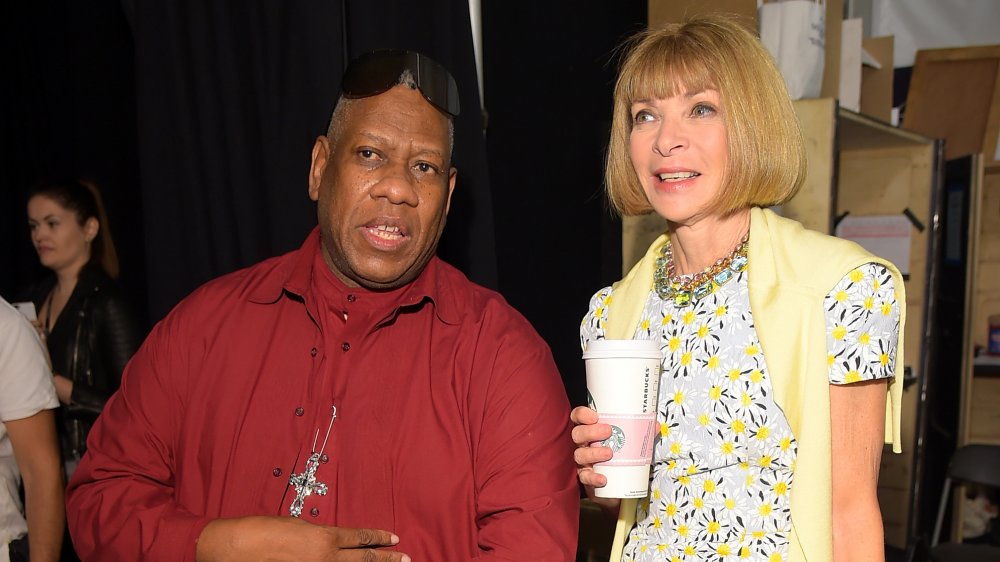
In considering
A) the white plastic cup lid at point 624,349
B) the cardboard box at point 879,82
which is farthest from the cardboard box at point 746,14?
the white plastic cup lid at point 624,349

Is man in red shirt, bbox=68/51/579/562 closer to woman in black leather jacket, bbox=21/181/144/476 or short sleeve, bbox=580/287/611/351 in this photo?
short sleeve, bbox=580/287/611/351

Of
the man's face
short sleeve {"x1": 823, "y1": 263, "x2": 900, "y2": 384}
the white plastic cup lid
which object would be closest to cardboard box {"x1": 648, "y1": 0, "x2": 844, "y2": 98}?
the man's face

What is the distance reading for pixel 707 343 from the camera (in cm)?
154

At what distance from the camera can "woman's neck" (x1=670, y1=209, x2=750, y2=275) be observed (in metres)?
1.57

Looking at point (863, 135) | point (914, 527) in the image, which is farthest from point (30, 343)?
point (914, 527)

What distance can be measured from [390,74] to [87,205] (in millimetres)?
2097

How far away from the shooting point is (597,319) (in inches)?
70.8

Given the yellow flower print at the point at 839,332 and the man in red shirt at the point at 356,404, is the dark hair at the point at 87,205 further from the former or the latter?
the yellow flower print at the point at 839,332

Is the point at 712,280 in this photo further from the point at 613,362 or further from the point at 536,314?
the point at 536,314

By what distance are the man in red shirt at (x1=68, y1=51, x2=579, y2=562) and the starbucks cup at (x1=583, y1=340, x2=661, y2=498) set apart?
6.0 inches

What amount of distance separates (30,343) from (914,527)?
3607 mm

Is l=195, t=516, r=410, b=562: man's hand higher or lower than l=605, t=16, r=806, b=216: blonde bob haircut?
lower

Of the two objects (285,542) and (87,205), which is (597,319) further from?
(87,205)

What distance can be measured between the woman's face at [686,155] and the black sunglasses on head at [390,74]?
1.45 feet
